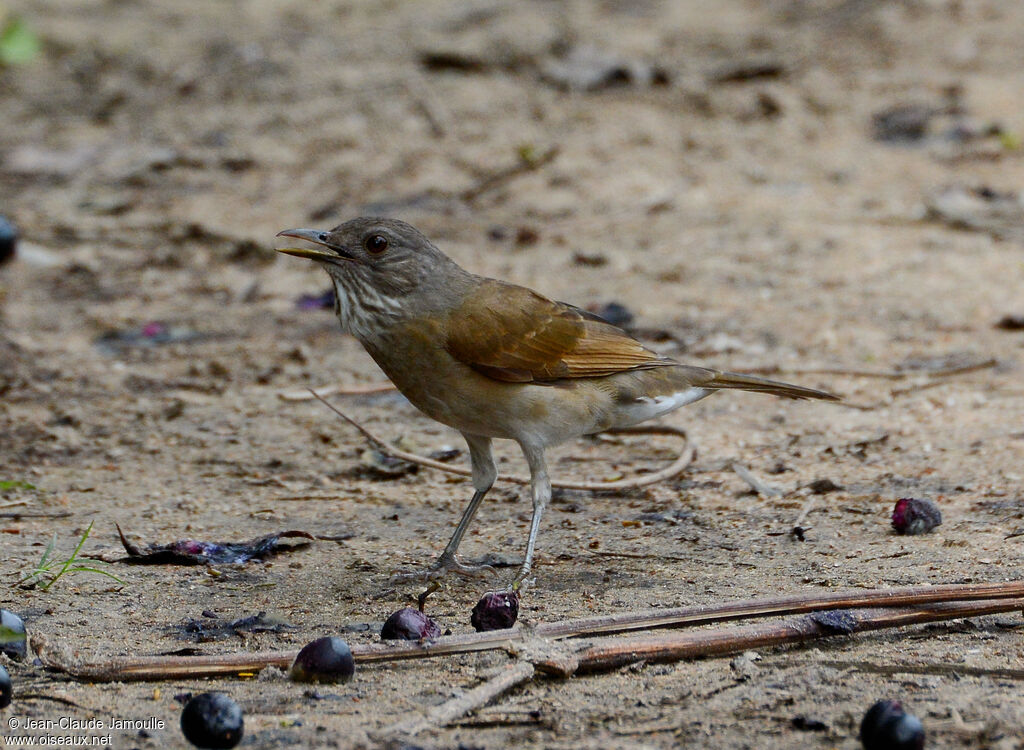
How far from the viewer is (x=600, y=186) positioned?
35.9 feet

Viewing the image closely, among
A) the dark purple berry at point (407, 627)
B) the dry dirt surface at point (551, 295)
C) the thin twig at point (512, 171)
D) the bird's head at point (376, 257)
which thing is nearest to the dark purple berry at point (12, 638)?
the dry dirt surface at point (551, 295)

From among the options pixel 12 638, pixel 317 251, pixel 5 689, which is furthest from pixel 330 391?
pixel 5 689

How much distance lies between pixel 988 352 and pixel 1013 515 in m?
2.37

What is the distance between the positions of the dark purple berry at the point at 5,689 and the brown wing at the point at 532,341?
2.52 meters

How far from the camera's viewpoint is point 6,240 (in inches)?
384

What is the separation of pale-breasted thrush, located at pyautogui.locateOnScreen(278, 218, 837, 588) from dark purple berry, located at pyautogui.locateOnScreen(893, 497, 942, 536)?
84cm

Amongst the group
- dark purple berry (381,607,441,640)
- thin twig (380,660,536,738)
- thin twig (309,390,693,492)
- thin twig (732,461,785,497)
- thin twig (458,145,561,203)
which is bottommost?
dark purple berry (381,607,441,640)

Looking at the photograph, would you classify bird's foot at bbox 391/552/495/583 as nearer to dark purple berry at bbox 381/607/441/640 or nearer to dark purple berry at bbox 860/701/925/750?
dark purple berry at bbox 381/607/441/640

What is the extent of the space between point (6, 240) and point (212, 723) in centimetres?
718

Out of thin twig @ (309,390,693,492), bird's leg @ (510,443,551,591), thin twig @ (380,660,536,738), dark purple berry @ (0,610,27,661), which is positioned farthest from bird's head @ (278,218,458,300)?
thin twig @ (380,660,536,738)

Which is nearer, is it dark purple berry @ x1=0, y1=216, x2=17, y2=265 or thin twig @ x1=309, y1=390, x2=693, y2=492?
thin twig @ x1=309, y1=390, x2=693, y2=492

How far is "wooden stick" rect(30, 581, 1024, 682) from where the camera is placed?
4094 mm

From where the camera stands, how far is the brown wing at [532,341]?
5828mm

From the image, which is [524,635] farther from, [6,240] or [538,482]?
[6,240]
